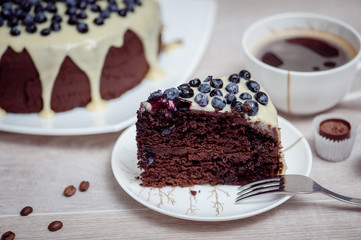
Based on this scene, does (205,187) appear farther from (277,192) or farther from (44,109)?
(44,109)

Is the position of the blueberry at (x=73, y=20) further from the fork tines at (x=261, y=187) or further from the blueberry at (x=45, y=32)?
the fork tines at (x=261, y=187)

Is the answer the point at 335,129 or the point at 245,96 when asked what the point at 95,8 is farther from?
the point at 335,129

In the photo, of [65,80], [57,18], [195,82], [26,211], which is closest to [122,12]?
[57,18]

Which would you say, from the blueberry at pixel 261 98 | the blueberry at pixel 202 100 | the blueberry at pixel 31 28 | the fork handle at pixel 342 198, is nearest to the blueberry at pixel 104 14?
the blueberry at pixel 31 28

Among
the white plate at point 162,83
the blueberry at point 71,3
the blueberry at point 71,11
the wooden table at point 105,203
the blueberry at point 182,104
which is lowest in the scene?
the wooden table at point 105,203

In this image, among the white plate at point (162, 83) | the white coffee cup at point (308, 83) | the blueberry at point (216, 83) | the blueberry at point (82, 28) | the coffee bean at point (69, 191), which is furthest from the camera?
the blueberry at point (82, 28)

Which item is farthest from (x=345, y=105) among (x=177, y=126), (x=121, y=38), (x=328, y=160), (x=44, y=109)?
(x=44, y=109)

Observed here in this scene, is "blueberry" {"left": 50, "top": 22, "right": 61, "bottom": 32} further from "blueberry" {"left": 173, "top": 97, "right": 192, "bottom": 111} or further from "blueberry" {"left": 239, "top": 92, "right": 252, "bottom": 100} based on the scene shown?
"blueberry" {"left": 239, "top": 92, "right": 252, "bottom": 100}
